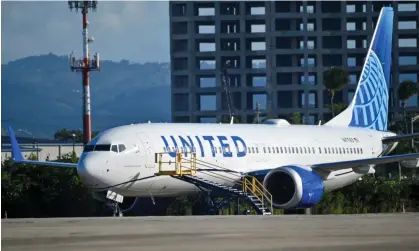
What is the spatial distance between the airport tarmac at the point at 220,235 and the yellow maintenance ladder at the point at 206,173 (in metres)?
12.4

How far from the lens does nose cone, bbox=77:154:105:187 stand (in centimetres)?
3812

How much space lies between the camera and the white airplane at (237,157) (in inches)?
1542

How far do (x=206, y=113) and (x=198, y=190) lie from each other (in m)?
108

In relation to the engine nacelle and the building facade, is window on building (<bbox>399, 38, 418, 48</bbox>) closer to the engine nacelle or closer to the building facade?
the building facade

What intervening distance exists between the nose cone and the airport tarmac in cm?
1090

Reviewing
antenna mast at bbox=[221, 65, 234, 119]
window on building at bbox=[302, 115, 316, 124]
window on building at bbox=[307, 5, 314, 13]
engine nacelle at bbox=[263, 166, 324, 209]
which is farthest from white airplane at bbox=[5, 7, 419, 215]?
window on building at bbox=[307, 5, 314, 13]

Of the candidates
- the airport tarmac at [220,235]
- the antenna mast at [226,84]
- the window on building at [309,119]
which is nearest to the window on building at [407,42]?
the window on building at [309,119]

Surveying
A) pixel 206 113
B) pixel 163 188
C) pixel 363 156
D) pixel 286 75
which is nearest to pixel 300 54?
pixel 286 75

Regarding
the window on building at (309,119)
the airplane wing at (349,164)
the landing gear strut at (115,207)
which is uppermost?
the airplane wing at (349,164)

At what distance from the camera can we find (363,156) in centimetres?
5066

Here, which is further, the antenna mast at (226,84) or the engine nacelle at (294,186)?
the antenna mast at (226,84)

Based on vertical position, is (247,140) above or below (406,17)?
below

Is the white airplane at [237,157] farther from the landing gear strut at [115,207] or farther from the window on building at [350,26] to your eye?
the window on building at [350,26]

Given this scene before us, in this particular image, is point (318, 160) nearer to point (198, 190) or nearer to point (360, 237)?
point (198, 190)
